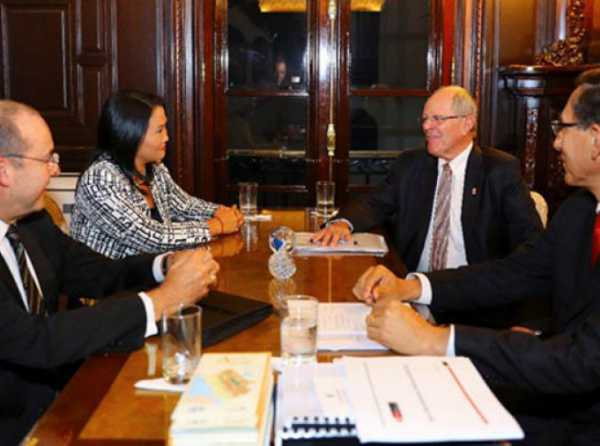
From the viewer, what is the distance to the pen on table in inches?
45.6

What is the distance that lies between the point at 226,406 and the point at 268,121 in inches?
150

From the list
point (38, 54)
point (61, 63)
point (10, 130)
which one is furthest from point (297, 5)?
point (10, 130)

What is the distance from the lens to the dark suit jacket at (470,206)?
3086 mm

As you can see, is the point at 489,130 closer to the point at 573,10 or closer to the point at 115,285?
the point at 573,10

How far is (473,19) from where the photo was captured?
14.6 feet

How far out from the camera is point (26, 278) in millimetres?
1890

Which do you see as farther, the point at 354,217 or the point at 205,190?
the point at 205,190

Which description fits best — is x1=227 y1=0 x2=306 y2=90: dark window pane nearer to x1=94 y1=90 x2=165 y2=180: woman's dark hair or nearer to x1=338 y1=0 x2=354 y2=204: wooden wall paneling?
x1=338 y1=0 x2=354 y2=204: wooden wall paneling

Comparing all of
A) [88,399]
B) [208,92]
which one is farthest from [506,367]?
[208,92]

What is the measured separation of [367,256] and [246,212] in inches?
39.1

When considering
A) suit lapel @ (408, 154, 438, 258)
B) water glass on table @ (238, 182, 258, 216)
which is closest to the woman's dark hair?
water glass on table @ (238, 182, 258, 216)

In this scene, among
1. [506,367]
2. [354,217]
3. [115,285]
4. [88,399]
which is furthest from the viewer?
[354,217]

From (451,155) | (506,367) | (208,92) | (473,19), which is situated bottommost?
(506,367)

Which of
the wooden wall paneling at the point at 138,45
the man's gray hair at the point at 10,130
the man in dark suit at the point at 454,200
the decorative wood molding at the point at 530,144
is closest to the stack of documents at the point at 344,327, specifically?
the man's gray hair at the point at 10,130
